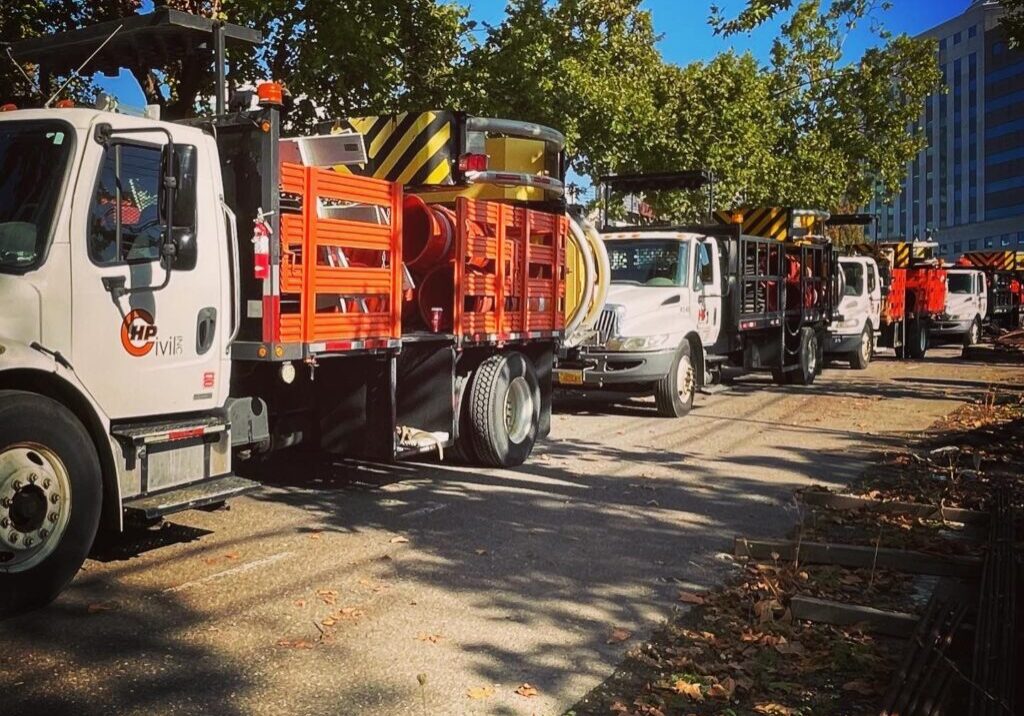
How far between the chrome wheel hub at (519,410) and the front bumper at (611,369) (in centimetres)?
263

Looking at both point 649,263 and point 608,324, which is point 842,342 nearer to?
point 649,263

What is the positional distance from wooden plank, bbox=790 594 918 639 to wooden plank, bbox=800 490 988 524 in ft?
6.81

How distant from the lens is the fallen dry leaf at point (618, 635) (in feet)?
15.5

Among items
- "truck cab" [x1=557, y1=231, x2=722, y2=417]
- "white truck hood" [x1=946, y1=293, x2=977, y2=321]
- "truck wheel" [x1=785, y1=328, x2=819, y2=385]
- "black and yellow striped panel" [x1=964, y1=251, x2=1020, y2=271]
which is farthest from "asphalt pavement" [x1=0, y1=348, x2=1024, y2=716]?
"black and yellow striped panel" [x1=964, y1=251, x2=1020, y2=271]

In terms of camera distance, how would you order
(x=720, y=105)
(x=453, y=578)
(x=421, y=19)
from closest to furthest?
(x=453, y=578)
(x=421, y=19)
(x=720, y=105)

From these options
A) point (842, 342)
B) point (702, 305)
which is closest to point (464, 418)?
point (702, 305)

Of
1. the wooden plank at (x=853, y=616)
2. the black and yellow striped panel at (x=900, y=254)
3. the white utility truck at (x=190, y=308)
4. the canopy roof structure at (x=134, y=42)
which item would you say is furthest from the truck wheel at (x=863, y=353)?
the canopy roof structure at (x=134, y=42)

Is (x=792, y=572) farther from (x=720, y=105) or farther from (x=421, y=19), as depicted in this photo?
(x=720, y=105)

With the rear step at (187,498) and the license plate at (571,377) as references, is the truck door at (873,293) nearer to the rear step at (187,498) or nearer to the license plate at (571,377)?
the license plate at (571,377)

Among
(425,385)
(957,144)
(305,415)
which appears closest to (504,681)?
(305,415)

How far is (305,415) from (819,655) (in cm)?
407

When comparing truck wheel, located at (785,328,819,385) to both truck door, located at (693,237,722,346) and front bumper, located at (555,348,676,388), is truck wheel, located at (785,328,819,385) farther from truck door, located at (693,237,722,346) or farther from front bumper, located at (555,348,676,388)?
front bumper, located at (555,348,676,388)

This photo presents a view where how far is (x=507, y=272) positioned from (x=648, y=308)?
13.2 ft

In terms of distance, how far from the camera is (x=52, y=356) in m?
4.93
